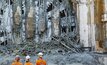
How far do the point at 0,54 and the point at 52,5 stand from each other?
4.55m

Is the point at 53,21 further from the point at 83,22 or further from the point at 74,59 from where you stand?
the point at 74,59

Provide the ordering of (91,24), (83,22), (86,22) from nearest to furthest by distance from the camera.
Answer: (91,24) < (86,22) < (83,22)

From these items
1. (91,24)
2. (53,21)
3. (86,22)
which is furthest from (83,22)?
(53,21)

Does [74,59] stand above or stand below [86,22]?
below

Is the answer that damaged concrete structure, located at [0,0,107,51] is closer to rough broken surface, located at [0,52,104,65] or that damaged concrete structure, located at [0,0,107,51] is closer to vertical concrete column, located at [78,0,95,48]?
vertical concrete column, located at [78,0,95,48]

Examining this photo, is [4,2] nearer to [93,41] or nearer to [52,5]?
[52,5]

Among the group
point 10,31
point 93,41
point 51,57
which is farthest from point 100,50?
point 10,31

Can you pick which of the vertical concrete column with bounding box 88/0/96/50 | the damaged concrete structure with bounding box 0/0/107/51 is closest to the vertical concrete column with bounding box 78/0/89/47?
the damaged concrete structure with bounding box 0/0/107/51

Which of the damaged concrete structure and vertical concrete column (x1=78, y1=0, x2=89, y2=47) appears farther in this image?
vertical concrete column (x1=78, y1=0, x2=89, y2=47)

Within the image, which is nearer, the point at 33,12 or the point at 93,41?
the point at 93,41

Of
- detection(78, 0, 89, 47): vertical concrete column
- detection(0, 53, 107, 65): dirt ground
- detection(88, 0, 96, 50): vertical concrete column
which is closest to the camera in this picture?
detection(0, 53, 107, 65): dirt ground

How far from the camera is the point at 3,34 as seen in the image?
19.7 metres

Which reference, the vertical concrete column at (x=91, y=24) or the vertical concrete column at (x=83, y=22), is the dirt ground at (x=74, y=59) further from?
the vertical concrete column at (x=83, y=22)

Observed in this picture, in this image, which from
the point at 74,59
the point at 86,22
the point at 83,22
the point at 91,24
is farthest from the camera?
the point at 83,22
